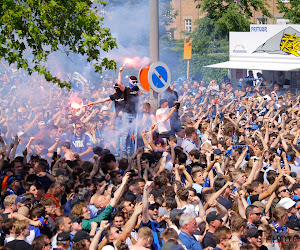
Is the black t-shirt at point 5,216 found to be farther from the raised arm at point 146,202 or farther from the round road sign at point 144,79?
the round road sign at point 144,79

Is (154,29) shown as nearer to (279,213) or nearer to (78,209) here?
(78,209)

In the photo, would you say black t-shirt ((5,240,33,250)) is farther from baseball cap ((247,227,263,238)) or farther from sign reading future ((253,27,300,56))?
sign reading future ((253,27,300,56))

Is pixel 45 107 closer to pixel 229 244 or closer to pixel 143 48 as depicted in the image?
pixel 143 48

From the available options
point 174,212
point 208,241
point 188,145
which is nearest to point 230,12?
point 188,145

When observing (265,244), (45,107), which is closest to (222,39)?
(45,107)

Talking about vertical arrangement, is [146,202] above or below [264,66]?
above

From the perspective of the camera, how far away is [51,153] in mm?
11906

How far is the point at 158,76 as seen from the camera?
35.1ft

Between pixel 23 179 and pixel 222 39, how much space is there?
29664 mm

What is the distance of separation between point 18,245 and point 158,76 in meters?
4.94

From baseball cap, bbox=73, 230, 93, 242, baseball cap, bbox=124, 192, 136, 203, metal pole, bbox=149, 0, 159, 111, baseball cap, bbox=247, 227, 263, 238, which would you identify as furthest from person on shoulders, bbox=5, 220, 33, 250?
metal pole, bbox=149, 0, 159, 111

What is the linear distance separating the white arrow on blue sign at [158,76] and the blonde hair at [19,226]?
4456mm

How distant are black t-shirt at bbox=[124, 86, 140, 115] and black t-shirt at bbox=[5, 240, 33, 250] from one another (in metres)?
5.48

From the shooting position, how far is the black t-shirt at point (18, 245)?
642 centimetres
